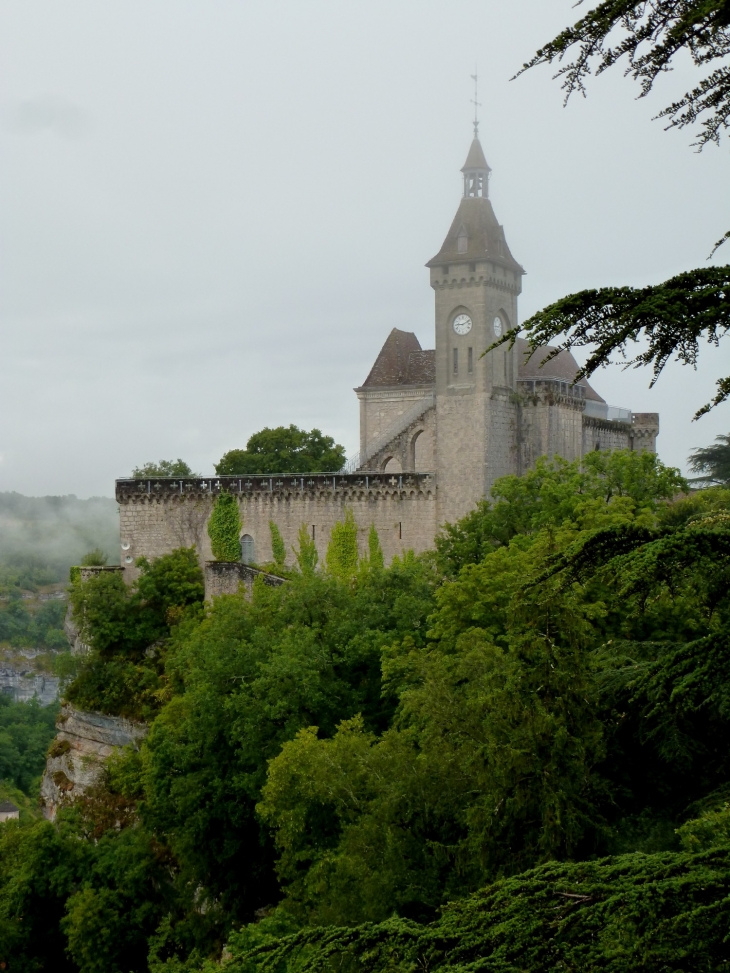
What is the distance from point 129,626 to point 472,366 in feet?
51.1

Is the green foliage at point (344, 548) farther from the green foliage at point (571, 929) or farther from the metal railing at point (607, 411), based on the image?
the green foliage at point (571, 929)

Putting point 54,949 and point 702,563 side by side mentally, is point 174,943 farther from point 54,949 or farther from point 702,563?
point 702,563

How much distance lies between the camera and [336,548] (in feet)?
162

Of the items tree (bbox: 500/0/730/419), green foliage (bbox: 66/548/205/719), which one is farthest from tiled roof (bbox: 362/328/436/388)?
tree (bbox: 500/0/730/419)

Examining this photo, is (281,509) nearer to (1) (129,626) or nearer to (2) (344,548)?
(2) (344,548)

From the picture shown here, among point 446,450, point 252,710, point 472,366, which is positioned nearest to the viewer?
point 252,710

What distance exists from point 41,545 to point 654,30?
192 metres

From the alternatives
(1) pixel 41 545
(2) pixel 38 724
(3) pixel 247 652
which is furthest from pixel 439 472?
(1) pixel 41 545

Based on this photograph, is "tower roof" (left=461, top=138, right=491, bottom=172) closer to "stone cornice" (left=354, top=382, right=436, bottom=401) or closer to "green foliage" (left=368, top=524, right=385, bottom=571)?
"stone cornice" (left=354, top=382, right=436, bottom=401)

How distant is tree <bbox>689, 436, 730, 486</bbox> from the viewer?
57375 mm

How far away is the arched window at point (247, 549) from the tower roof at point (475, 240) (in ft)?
40.6

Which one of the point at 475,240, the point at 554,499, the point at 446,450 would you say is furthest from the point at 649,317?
the point at 475,240

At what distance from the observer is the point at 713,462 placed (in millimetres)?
58750

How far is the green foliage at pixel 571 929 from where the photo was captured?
23.8 ft
